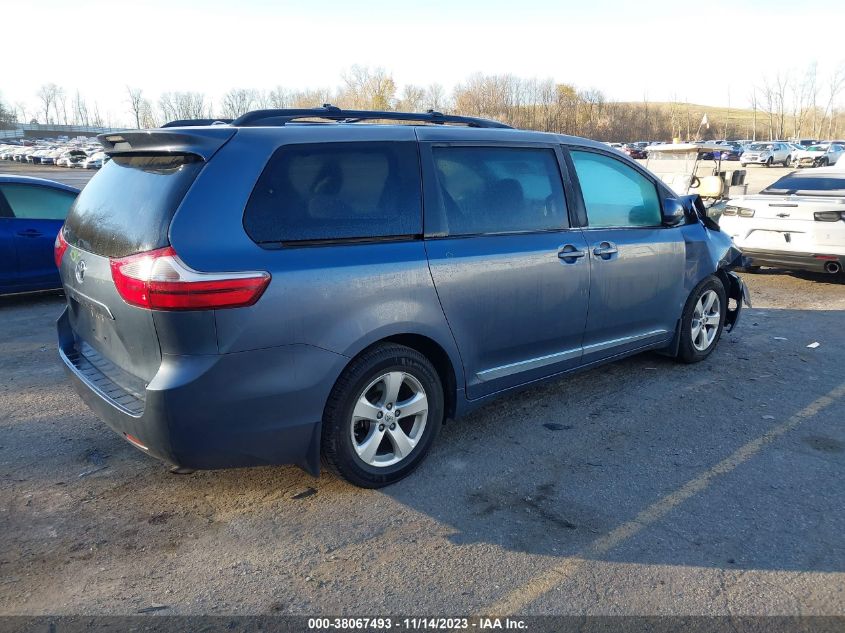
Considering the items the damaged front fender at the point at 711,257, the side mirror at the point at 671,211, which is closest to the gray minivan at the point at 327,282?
the side mirror at the point at 671,211

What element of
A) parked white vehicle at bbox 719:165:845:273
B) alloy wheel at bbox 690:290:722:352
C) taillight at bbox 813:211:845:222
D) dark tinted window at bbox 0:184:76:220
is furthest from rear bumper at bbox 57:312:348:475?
taillight at bbox 813:211:845:222

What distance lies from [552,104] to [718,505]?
9536 cm

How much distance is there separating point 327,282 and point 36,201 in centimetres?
614

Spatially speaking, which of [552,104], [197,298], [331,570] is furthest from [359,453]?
[552,104]

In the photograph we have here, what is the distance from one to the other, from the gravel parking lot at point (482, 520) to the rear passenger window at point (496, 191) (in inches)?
50.8

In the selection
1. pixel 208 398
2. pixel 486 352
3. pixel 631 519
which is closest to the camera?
pixel 208 398

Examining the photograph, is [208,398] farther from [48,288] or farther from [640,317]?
[48,288]

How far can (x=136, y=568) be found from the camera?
2.87 metres

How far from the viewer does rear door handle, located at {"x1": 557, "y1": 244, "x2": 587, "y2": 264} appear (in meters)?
4.17

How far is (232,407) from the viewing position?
9.66ft

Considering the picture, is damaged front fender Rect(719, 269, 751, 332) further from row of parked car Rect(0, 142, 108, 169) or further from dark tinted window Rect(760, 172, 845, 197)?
row of parked car Rect(0, 142, 108, 169)

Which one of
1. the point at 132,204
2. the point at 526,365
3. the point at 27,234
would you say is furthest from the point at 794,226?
the point at 27,234

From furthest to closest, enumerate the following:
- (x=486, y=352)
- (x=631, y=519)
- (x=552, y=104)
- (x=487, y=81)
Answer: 1. (x=552, y=104)
2. (x=487, y=81)
3. (x=486, y=352)
4. (x=631, y=519)

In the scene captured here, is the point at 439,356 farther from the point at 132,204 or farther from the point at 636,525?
the point at 132,204
